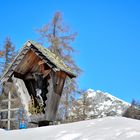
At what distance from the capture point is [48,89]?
17.0 feet

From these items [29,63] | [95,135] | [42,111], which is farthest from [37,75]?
[95,135]

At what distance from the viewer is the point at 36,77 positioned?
17.4 feet

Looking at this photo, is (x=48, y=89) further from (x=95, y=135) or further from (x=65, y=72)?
(x=95, y=135)

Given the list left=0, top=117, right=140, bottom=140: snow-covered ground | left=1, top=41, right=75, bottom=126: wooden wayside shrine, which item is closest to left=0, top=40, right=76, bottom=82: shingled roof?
left=1, top=41, right=75, bottom=126: wooden wayside shrine

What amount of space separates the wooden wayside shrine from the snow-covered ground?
210 cm

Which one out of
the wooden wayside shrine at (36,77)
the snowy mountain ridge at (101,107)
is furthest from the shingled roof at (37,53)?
the snowy mountain ridge at (101,107)

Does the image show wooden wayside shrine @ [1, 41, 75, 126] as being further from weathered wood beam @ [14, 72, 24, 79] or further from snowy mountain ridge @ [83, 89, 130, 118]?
snowy mountain ridge @ [83, 89, 130, 118]

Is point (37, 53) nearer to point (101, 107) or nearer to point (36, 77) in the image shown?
point (36, 77)

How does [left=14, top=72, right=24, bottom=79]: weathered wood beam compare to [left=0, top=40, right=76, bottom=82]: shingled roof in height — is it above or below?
below

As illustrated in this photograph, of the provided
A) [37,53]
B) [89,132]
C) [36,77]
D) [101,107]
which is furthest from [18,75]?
[101,107]

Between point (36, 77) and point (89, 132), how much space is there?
278cm

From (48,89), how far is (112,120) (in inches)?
94.4

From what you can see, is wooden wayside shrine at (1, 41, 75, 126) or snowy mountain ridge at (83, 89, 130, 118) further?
snowy mountain ridge at (83, 89, 130, 118)

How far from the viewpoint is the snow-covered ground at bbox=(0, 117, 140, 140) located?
2.40m
